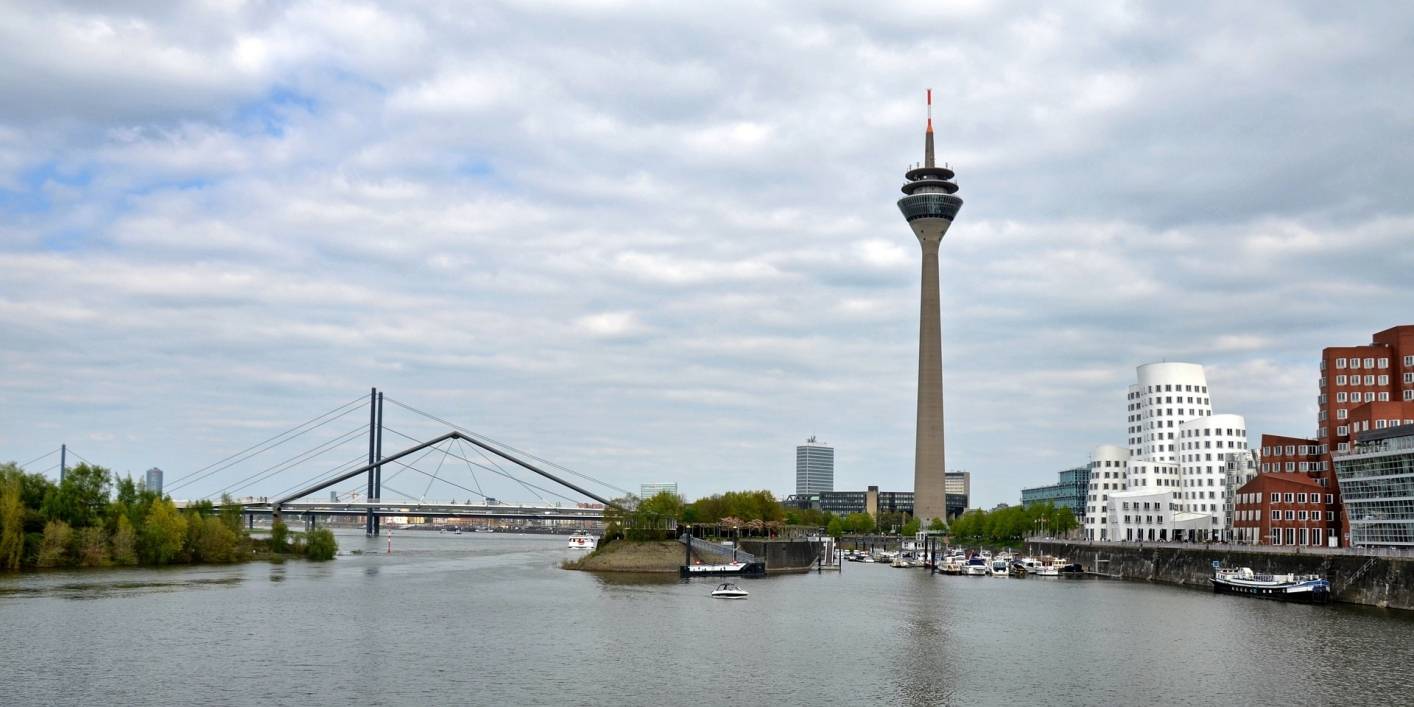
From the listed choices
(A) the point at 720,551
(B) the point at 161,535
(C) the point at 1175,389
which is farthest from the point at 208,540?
(C) the point at 1175,389

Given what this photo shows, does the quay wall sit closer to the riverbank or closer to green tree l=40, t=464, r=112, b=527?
the riverbank

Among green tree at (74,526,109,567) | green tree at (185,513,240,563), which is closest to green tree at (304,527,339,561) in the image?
green tree at (185,513,240,563)

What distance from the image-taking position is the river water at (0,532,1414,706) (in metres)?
49.9

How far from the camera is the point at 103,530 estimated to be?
119 meters

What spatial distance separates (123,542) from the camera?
119938 millimetres

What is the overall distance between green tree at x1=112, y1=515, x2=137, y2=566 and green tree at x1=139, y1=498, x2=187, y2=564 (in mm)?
2442

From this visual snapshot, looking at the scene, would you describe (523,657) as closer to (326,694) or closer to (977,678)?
(326,694)

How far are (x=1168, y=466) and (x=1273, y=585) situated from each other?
235ft

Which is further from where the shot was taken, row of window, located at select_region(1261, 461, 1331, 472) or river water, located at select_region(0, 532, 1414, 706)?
row of window, located at select_region(1261, 461, 1331, 472)

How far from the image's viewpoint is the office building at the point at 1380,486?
4099 inches

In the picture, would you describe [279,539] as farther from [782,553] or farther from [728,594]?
[728,594]

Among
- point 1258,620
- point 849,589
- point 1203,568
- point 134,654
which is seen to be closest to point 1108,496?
point 1203,568

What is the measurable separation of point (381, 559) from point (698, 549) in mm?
45856

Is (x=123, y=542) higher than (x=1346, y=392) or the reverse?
the reverse
